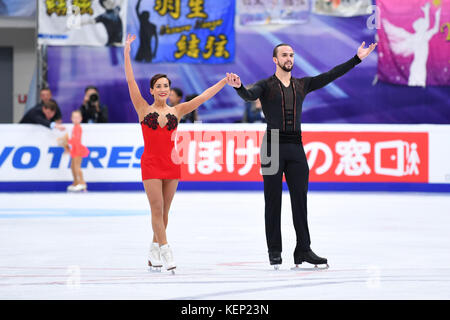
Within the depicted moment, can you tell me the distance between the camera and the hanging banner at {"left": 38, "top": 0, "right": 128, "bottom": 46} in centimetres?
1981

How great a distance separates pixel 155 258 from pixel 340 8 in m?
15.0

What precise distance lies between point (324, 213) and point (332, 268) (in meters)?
5.09

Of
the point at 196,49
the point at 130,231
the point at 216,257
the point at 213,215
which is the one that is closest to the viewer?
the point at 216,257

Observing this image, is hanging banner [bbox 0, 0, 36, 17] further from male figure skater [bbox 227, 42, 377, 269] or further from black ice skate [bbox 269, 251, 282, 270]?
black ice skate [bbox 269, 251, 282, 270]

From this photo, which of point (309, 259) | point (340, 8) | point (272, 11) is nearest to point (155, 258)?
point (309, 259)

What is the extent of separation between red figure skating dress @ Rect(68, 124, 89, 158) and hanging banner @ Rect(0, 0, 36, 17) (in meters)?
6.07

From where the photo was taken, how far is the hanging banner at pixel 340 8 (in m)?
20.5

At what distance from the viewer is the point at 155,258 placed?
6.68 metres

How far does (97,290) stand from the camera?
5.68 meters

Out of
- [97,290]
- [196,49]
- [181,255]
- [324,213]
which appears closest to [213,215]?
[324,213]

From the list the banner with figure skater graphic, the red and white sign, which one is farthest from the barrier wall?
the banner with figure skater graphic

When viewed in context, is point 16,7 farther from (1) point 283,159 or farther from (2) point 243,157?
(1) point 283,159

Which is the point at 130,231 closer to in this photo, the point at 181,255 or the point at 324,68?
the point at 181,255

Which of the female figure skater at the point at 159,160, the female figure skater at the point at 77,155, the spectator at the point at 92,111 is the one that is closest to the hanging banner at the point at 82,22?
the spectator at the point at 92,111
